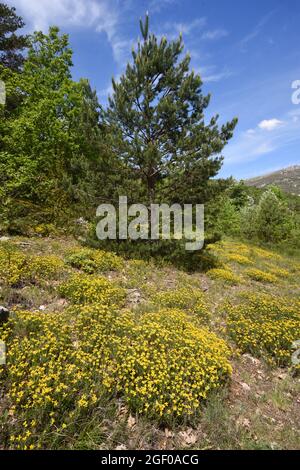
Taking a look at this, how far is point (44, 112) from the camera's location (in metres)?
14.4

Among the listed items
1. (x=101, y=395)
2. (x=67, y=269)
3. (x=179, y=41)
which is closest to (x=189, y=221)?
(x=67, y=269)

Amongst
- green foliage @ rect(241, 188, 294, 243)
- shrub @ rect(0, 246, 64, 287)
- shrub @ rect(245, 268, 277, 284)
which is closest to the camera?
shrub @ rect(0, 246, 64, 287)

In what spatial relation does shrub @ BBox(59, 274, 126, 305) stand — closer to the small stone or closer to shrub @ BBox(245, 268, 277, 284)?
the small stone

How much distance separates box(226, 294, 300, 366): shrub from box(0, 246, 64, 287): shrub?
208 inches

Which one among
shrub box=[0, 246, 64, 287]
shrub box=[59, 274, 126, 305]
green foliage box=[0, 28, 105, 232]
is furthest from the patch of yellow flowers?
green foliage box=[0, 28, 105, 232]

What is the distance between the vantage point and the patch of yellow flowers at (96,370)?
3357 mm

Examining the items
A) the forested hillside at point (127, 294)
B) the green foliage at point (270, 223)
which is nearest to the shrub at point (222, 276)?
the forested hillside at point (127, 294)

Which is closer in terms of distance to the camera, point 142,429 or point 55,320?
point 142,429

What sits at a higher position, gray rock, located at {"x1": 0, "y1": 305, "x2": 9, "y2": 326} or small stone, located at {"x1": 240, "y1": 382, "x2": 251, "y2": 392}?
gray rock, located at {"x1": 0, "y1": 305, "x2": 9, "y2": 326}

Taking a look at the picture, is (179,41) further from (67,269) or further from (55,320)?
(55,320)

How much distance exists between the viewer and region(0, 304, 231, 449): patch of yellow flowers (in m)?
3.36

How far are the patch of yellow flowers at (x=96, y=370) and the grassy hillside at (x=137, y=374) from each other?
2 centimetres
